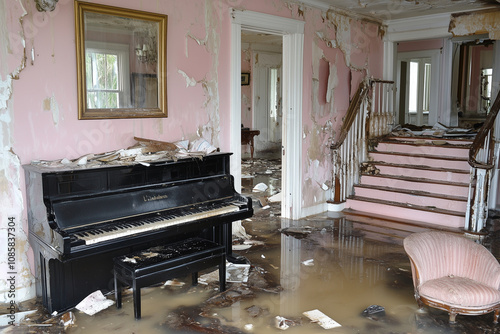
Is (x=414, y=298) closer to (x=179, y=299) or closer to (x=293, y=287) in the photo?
(x=293, y=287)

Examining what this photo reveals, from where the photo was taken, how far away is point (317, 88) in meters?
5.93

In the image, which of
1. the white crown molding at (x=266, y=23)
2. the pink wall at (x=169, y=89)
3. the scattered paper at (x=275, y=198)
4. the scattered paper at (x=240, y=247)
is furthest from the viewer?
the scattered paper at (x=275, y=198)

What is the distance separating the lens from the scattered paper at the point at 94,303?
→ 323 cm

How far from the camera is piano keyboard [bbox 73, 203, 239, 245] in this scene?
288 centimetres

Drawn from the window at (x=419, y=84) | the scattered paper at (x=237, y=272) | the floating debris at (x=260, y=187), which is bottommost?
the scattered paper at (x=237, y=272)

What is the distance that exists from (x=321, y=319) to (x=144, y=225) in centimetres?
139

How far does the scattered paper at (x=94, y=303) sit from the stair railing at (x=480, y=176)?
4.01 meters

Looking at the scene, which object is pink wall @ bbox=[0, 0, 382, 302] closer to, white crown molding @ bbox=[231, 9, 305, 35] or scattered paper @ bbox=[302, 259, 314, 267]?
white crown molding @ bbox=[231, 9, 305, 35]

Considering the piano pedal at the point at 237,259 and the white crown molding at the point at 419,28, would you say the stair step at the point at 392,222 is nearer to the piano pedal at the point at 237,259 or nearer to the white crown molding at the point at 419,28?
the piano pedal at the point at 237,259

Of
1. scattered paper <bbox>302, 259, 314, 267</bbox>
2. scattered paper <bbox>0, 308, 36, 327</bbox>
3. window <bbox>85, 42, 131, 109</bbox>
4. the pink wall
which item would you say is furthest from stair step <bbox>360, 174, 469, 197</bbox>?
scattered paper <bbox>0, 308, 36, 327</bbox>

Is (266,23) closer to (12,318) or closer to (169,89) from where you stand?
(169,89)

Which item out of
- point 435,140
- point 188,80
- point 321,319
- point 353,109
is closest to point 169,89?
point 188,80

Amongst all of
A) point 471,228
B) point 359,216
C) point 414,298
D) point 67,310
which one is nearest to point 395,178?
point 359,216

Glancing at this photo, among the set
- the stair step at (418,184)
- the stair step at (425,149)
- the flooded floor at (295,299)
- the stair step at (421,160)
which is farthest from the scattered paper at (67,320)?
the stair step at (425,149)
